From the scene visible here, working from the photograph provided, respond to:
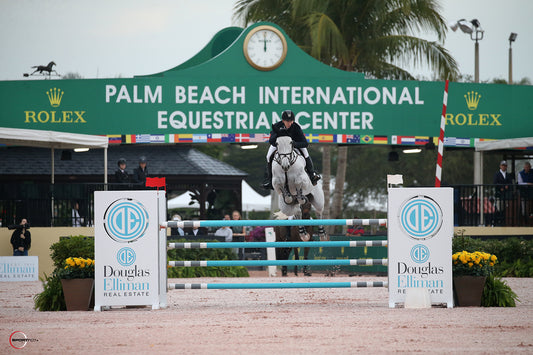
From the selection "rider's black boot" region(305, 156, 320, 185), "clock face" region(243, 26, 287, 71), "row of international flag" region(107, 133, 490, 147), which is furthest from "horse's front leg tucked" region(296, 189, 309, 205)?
"clock face" region(243, 26, 287, 71)

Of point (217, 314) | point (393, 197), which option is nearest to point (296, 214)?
point (393, 197)

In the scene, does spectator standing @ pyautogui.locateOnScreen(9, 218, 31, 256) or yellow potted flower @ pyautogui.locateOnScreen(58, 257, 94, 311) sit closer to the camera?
yellow potted flower @ pyautogui.locateOnScreen(58, 257, 94, 311)

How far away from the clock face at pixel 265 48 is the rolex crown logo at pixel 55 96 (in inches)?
221

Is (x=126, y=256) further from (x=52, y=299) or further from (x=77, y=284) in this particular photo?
(x=52, y=299)

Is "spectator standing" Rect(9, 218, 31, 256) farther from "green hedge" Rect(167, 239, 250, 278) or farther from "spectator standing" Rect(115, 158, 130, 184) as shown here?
"green hedge" Rect(167, 239, 250, 278)

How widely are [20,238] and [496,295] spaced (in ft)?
43.6

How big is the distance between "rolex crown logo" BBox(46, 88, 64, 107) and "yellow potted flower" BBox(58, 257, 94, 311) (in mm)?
13479

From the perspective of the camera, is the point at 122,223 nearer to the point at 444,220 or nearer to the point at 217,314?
the point at 217,314

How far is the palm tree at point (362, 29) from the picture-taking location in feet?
97.2

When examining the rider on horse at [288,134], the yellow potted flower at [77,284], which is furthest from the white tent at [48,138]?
the yellow potted flower at [77,284]

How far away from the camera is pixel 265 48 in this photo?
24.0m

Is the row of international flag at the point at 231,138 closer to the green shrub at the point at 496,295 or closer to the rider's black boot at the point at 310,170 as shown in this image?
the rider's black boot at the point at 310,170

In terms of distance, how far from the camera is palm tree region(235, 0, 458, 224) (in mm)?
29625

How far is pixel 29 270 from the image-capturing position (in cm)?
1989
